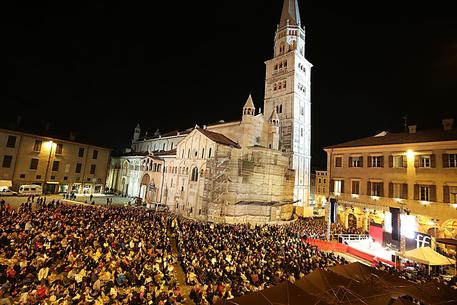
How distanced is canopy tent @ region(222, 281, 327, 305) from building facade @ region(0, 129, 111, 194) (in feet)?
153

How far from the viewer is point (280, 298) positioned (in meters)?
7.36

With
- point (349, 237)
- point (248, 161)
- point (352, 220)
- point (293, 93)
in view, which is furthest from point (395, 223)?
point (293, 93)

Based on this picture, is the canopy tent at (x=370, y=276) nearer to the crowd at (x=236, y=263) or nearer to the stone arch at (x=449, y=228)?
the crowd at (x=236, y=263)

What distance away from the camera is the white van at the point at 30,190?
37.5 m

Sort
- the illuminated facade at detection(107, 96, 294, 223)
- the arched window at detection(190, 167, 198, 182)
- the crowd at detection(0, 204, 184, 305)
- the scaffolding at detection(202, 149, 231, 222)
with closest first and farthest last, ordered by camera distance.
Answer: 1. the crowd at detection(0, 204, 184, 305)
2. the scaffolding at detection(202, 149, 231, 222)
3. the illuminated facade at detection(107, 96, 294, 223)
4. the arched window at detection(190, 167, 198, 182)

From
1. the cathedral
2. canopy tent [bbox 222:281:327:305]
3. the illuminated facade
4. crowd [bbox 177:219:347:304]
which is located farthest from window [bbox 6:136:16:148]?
canopy tent [bbox 222:281:327:305]

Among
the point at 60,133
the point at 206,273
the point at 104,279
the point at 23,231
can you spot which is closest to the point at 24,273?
the point at 104,279

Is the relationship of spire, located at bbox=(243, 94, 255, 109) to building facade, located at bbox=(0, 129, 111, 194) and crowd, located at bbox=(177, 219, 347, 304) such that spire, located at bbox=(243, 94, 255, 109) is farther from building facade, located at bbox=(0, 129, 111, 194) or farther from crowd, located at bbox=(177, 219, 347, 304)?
building facade, located at bbox=(0, 129, 111, 194)

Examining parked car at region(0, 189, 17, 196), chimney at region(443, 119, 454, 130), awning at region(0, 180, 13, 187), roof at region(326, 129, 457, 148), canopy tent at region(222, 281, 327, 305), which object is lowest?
parked car at region(0, 189, 17, 196)

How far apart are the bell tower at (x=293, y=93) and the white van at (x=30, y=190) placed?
45.9m

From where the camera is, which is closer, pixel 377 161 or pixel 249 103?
pixel 377 161

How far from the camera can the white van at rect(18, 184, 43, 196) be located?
37466mm

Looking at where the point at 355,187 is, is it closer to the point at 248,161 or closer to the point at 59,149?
the point at 248,161

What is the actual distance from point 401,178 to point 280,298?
2531cm
